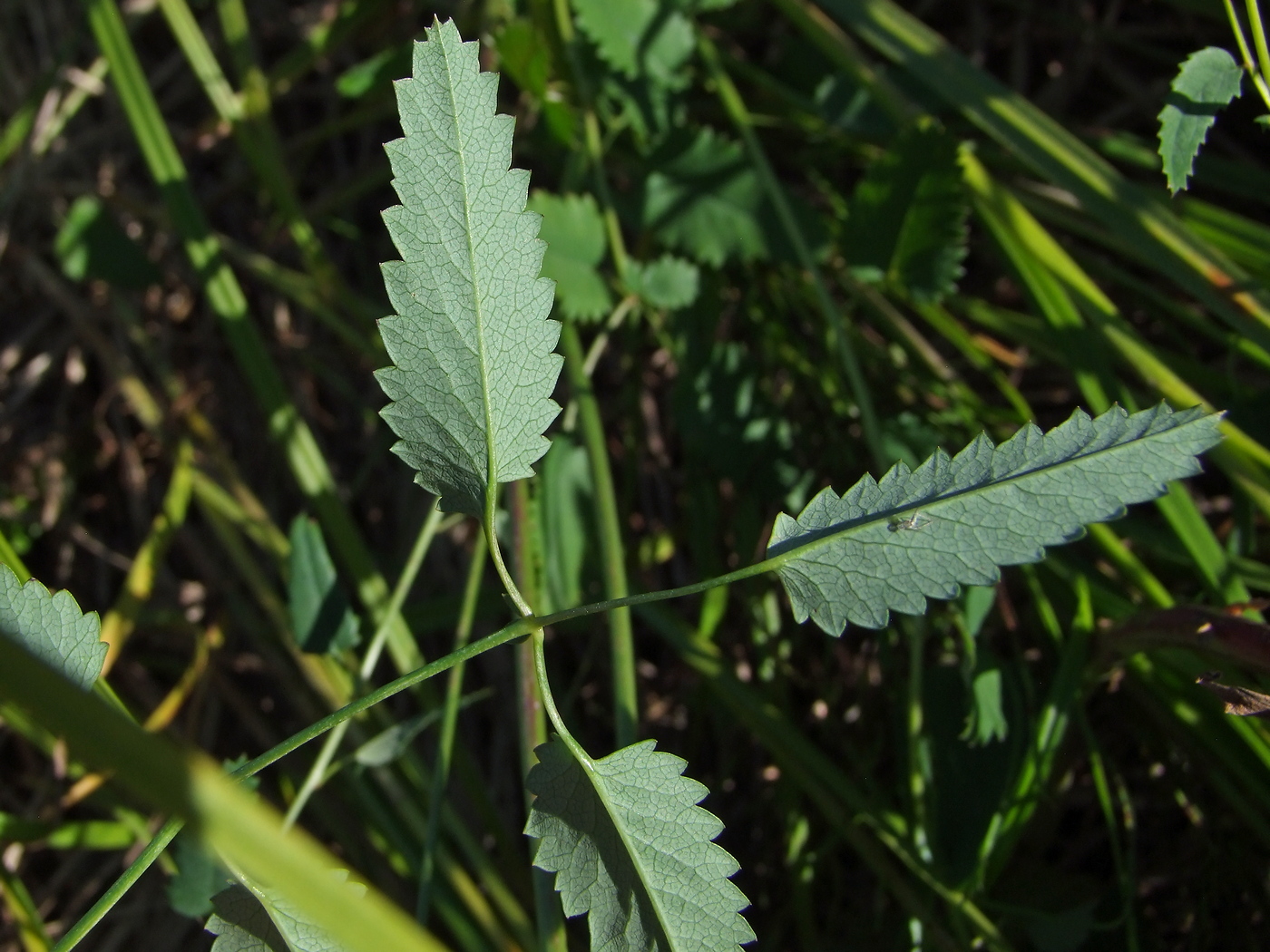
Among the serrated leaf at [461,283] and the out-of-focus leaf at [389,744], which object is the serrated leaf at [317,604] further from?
the serrated leaf at [461,283]

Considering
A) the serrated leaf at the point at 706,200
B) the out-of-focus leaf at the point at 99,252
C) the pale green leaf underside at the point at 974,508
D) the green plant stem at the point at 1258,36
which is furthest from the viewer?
the out-of-focus leaf at the point at 99,252

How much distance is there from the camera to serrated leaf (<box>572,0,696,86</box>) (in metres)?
1.03

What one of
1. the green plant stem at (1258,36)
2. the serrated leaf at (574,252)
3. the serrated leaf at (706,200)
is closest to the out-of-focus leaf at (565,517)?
the serrated leaf at (574,252)

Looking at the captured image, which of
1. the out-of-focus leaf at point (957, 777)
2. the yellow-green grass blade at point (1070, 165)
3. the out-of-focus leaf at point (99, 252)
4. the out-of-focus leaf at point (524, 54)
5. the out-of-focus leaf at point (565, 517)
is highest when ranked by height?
the out-of-focus leaf at point (524, 54)

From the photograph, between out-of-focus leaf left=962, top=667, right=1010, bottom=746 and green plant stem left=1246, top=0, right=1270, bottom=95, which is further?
out-of-focus leaf left=962, top=667, right=1010, bottom=746

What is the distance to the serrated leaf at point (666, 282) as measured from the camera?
104cm

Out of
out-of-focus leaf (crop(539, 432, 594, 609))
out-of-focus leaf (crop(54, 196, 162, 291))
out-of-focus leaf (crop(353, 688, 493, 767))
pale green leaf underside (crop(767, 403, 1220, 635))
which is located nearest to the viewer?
pale green leaf underside (crop(767, 403, 1220, 635))

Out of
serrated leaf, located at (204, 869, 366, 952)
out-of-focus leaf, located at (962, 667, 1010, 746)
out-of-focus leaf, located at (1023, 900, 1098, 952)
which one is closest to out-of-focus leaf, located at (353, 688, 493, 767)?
serrated leaf, located at (204, 869, 366, 952)

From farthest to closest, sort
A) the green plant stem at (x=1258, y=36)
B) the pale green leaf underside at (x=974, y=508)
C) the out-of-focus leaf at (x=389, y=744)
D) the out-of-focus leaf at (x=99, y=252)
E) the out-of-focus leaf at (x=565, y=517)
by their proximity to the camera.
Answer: the out-of-focus leaf at (x=99, y=252)
the out-of-focus leaf at (x=565, y=517)
the out-of-focus leaf at (x=389, y=744)
the green plant stem at (x=1258, y=36)
the pale green leaf underside at (x=974, y=508)

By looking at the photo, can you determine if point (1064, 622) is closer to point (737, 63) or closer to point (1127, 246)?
point (1127, 246)

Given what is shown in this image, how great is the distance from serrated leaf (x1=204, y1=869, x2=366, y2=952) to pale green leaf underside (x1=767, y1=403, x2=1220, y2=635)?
1.17 ft

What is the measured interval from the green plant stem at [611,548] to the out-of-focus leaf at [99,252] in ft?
2.21

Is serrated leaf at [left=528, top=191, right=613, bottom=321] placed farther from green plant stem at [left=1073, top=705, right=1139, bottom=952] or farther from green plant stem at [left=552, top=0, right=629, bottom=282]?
green plant stem at [left=1073, top=705, right=1139, bottom=952]

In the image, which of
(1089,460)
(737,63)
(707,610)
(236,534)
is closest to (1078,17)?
(737,63)
